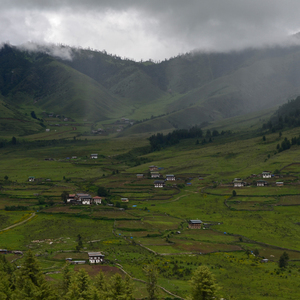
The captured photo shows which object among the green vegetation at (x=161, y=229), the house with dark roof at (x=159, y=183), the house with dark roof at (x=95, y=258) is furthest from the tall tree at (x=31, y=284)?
the house with dark roof at (x=159, y=183)

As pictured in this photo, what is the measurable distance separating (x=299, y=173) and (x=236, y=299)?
109m

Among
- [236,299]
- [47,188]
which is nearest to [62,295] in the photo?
[236,299]

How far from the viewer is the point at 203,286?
43.5 m

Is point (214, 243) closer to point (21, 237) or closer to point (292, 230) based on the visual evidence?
point (292, 230)

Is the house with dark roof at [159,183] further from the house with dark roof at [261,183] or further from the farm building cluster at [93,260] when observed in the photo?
the farm building cluster at [93,260]

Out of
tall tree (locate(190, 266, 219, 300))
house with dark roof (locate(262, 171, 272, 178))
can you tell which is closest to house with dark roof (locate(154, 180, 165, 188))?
house with dark roof (locate(262, 171, 272, 178))

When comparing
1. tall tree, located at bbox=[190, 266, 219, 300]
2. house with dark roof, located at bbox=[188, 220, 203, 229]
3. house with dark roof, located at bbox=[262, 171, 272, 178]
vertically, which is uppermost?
tall tree, located at bbox=[190, 266, 219, 300]

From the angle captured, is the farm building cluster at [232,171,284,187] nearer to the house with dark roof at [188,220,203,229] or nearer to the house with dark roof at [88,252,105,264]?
the house with dark roof at [188,220,203,229]

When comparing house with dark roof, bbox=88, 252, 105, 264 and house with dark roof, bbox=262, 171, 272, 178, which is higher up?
house with dark roof, bbox=262, 171, 272, 178

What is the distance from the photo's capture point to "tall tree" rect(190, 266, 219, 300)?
43438 millimetres

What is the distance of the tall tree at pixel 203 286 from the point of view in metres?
43.4

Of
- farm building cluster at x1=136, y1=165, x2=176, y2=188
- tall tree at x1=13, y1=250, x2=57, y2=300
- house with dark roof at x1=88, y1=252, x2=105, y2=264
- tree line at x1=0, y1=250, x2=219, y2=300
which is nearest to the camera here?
tree line at x1=0, y1=250, x2=219, y2=300

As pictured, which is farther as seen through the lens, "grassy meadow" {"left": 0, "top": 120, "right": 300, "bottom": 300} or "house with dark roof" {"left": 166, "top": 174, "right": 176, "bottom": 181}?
"house with dark roof" {"left": 166, "top": 174, "right": 176, "bottom": 181}

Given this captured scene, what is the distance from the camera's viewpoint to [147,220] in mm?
115375
